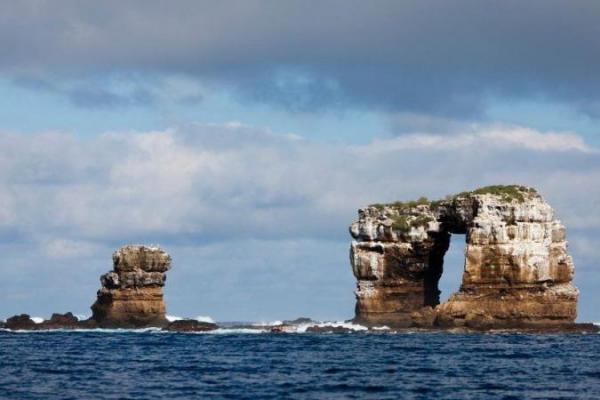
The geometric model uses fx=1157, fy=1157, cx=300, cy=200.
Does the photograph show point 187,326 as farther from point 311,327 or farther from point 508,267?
point 508,267

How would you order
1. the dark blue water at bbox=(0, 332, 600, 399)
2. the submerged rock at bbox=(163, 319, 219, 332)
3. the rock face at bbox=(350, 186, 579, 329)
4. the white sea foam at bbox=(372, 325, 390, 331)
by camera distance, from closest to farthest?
the dark blue water at bbox=(0, 332, 600, 399), the rock face at bbox=(350, 186, 579, 329), the white sea foam at bbox=(372, 325, 390, 331), the submerged rock at bbox=(163, 319, 219, 332)

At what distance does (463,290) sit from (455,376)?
138 ft

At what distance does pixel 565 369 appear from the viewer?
63.3m

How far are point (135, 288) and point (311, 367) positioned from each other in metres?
56.9

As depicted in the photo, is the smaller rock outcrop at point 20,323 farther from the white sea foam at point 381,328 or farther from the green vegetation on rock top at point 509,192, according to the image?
the green vegetation on rock top at point 509,192

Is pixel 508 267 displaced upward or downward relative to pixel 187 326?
upward

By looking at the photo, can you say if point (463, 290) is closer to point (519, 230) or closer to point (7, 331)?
point (519, 230)

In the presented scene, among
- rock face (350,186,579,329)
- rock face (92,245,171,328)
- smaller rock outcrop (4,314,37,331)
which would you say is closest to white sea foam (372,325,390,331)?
rock face (350,186,579,329)

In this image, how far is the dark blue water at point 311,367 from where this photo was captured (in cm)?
5222

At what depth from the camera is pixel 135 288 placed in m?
119

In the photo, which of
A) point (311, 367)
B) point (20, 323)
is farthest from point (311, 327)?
point (311, 367)

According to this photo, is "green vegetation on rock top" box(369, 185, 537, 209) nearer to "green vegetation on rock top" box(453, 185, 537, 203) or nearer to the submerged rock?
"green vegetation on rock top" box(453, 185, 537, 203)

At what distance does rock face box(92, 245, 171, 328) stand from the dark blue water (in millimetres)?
21111

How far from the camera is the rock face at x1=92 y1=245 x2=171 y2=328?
11894cm
